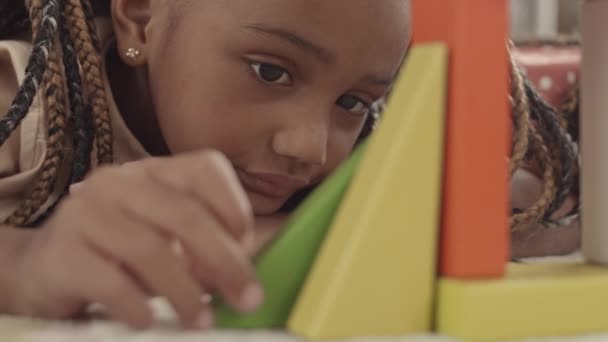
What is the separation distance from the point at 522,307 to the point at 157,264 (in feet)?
0.56

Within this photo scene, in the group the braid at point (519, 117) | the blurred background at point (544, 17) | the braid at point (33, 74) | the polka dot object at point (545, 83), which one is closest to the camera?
the braid at point (33, 74)

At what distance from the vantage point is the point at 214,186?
37cm

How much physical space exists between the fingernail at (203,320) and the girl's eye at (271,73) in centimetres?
41

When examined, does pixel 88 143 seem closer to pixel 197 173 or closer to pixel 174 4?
pixel 174 4

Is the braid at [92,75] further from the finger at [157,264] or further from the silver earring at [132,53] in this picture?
the finger at [157,264]

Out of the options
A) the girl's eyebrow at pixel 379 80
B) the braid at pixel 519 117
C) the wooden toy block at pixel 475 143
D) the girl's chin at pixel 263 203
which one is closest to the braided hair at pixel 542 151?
the braid at pixel 519 117

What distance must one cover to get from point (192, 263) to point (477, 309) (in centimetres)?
13

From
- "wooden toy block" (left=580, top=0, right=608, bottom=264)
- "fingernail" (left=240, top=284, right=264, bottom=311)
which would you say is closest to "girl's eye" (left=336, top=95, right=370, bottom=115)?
"wooden toy block" (left=580, top=0, right=608, bottom=264)

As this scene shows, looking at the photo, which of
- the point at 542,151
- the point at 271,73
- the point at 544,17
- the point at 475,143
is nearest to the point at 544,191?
the point at 542,151

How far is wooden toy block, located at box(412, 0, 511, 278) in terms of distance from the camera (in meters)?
0.38

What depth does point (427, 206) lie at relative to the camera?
1.24 feet

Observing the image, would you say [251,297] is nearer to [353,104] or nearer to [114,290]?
[114,290]

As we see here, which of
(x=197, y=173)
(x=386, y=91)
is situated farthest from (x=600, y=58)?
(x=386, y=91)

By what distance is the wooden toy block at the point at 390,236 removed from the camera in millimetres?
366
